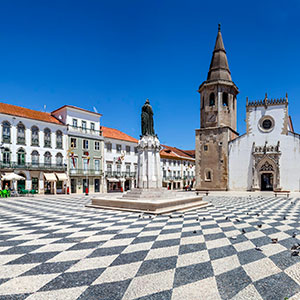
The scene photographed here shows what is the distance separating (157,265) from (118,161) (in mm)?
31089

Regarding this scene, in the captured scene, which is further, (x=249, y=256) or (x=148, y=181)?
(x=148, y=181)

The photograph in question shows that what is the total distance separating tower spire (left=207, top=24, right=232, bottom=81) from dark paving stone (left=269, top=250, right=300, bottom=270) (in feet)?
101

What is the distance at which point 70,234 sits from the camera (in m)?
6.45

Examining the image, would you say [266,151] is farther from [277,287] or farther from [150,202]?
[277,287]

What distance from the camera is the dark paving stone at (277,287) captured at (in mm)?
3061

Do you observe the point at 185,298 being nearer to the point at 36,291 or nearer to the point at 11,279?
the point at 36,291

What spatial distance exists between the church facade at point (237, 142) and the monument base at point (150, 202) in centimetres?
1873

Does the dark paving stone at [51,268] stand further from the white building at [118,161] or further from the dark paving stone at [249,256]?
the white building at [118,161]

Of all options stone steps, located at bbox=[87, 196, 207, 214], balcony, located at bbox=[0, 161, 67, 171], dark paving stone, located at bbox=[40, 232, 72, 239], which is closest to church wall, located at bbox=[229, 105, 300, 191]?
stone steps, located at bbox=[87, 196, 207, 214]

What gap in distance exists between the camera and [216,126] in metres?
32.0

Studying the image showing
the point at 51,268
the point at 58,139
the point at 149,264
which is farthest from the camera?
the point at 58,139

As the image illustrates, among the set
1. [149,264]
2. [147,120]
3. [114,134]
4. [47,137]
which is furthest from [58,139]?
[149,264]

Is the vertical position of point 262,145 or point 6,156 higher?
point 262,145

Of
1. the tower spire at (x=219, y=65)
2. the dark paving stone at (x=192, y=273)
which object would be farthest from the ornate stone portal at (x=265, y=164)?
the dark paving stone at (x=192, y=273)
